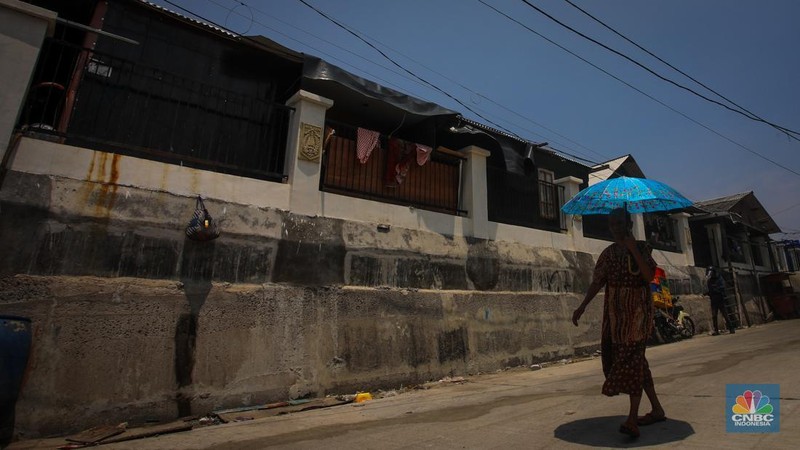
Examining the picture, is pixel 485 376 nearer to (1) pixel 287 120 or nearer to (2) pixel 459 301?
(2) pixel 459 301

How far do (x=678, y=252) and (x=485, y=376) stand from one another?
1115cm

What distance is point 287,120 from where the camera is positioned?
7.15 m

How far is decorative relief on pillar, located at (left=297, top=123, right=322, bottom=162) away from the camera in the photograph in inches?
256

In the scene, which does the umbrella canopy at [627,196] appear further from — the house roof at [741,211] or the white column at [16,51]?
the house roof at [741,211]

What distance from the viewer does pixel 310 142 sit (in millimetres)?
6566

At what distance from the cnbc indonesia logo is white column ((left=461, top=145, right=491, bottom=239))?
191 inches

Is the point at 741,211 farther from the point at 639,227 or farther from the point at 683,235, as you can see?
the point at 639,227

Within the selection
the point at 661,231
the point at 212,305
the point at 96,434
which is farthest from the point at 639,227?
the point at 96,434

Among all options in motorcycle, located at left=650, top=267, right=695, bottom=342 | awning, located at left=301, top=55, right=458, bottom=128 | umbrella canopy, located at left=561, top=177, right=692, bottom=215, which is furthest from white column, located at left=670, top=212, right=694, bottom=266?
umbrella canopy, located at left=561, top=177, right=692, bottom=215

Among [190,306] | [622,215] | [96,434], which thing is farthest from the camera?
[190,306]

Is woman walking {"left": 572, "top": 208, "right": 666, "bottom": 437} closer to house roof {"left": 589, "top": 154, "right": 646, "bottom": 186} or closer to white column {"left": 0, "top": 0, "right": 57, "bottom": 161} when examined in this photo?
white column {"left": 0, "top": 0, "right": 57, "bottom": 161}

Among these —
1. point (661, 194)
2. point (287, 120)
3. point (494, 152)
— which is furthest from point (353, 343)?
point (494, 152)

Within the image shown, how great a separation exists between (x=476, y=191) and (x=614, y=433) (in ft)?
19.9

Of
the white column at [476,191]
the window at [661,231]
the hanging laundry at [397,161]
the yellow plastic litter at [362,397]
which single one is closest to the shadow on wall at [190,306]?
the yellow plastic litter at [362,397]
